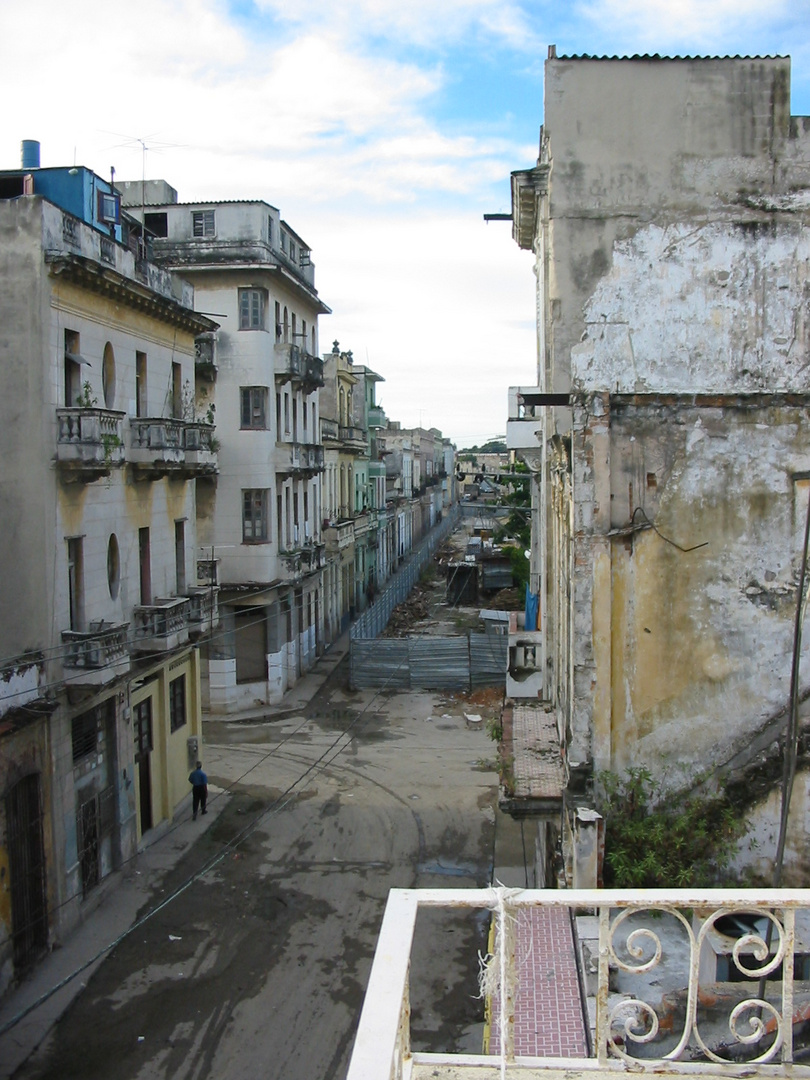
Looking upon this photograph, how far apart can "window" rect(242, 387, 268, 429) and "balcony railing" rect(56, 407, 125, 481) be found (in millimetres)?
14174

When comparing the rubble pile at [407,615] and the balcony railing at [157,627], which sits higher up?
the balcony railing at [157,627]

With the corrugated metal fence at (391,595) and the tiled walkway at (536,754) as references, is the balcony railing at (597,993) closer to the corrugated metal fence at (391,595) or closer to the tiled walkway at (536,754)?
the tiled walkway at (536,754)

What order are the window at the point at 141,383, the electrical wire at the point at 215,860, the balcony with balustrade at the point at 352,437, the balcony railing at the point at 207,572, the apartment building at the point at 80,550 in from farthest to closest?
1. the balcony with balustrade at the point at 352,437
2. the balcony railing at the point at 207,572
3. the window at the point at 141,383
4. the apartment building at the point at 80,550
5. the electrical wire at the point at 215,860

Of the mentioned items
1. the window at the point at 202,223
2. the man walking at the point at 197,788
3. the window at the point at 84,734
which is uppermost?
the window at the point at 202,223

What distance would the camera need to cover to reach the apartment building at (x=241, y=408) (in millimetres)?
29141

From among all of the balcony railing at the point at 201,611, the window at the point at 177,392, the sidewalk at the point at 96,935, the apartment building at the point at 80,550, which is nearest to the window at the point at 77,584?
the apartment building at the point at 80,550

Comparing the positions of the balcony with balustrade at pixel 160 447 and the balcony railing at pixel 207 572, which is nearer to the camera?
the balcony with balustrade at pixel 160 447

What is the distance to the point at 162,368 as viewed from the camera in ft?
66.9

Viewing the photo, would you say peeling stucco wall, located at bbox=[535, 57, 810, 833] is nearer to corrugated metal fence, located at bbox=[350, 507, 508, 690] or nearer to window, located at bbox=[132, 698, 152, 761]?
window, located at bbox=[132, 698, 152, 761]

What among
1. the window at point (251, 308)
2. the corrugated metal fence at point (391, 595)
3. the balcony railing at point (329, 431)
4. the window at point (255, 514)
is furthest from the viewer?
the balcony railing at point (329, 431)

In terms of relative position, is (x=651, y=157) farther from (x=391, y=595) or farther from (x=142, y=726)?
(x=391, y=595)

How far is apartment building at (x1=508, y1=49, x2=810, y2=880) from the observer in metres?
9.42

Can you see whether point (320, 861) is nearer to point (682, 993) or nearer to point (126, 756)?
point (126, 756)

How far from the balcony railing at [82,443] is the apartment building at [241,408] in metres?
13.9
